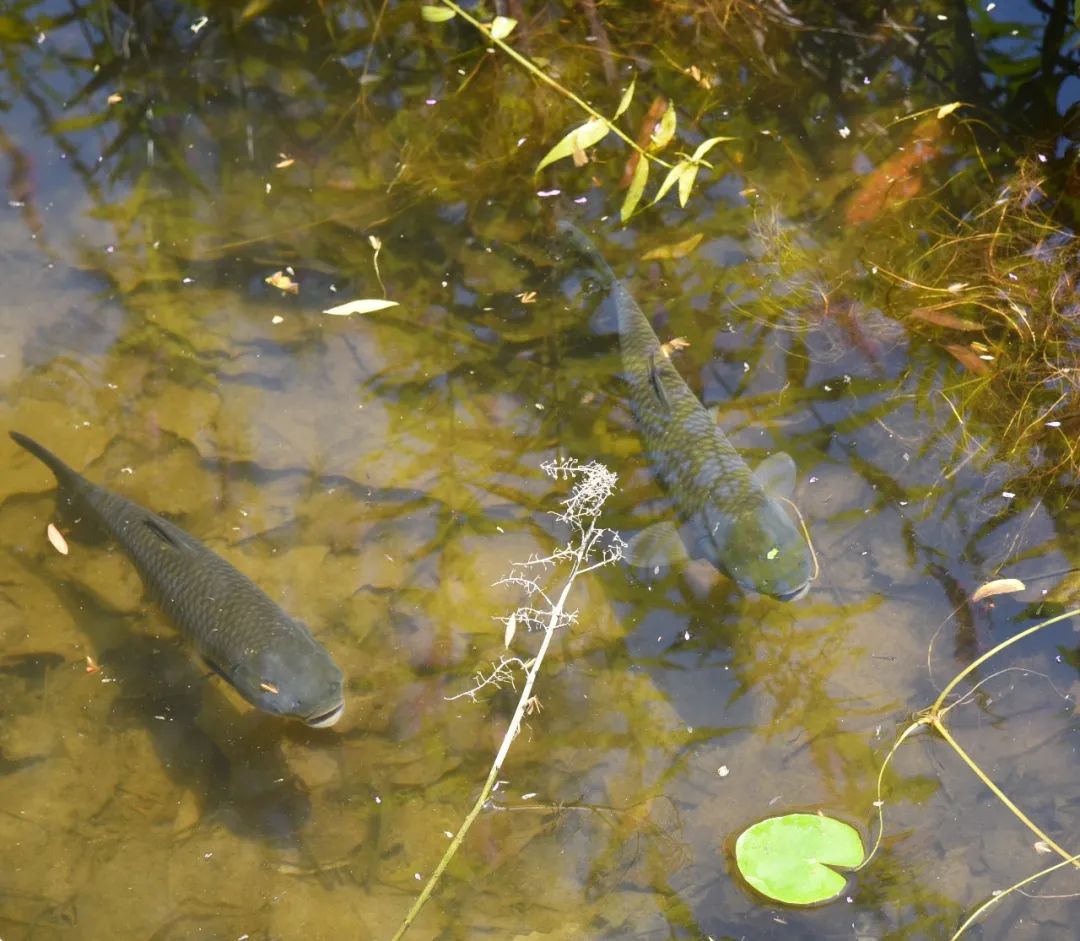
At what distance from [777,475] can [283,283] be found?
2528 mm

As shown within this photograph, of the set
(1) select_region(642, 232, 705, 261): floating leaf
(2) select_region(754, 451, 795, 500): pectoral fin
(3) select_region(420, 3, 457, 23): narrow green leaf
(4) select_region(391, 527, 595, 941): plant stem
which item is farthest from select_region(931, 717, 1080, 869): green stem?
(3) select_region(420, 3, 457, 23): narrow green leaf

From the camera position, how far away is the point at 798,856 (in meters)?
3.32

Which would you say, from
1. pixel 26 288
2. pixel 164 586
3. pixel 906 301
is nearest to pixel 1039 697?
pixel 906 301

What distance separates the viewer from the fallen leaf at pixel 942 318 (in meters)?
4.36

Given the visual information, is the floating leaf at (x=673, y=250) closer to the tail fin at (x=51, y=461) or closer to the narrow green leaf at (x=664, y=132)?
the narrow green leaf at (x=664, y=132)

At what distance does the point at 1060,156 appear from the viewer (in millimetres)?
4805

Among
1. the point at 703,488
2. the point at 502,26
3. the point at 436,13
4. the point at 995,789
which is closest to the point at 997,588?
the point at 995,789

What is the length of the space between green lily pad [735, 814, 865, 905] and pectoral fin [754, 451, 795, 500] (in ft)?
4.33

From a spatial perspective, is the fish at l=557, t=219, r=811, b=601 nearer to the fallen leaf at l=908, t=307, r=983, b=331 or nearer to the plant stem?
the plant stem

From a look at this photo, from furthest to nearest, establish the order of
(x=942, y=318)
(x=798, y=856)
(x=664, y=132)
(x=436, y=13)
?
(x=436, y=13) → (x=664, y=132) → (x=942, y=318) → (x=798, y=856)

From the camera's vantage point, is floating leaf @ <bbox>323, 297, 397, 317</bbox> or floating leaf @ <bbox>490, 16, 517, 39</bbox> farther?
floating leaf @ <bbox>490, 16, 517, 39</bbox>

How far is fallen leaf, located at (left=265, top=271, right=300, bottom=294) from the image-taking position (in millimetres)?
4551

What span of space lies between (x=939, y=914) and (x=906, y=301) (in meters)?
2.68

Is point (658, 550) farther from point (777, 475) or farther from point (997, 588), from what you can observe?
point (997, 588)
